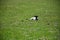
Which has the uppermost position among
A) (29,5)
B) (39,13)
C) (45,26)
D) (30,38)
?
(29,5)

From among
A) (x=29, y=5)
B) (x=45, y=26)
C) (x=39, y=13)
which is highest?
(x=29, y=5)

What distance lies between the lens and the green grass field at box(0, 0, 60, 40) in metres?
3.89

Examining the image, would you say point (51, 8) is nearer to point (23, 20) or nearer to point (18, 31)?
point (23, 20)

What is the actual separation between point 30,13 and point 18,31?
64 centimetres

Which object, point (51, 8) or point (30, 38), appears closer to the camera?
point (30, 38)

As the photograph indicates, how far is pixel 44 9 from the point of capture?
413 centimetres

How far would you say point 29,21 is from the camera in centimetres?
400

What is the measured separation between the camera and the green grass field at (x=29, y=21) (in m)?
3.89

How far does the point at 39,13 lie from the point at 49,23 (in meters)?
0.42

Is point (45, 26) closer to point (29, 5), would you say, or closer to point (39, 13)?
point (39, 13)

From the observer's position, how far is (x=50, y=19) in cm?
405

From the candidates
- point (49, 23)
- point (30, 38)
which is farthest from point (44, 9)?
point (30, 38)

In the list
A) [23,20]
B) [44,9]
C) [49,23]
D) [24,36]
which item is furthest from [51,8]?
[24,36]

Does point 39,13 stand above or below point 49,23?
above
